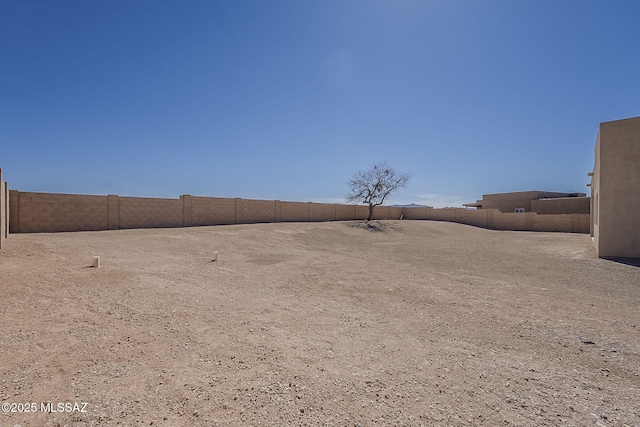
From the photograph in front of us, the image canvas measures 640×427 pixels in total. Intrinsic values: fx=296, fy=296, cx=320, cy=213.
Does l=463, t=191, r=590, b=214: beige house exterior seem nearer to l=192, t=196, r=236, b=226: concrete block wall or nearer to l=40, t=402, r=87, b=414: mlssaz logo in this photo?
l=192, t=196, r=236, b=226: concrete block wall

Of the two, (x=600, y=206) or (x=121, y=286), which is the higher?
(x=600, y=206)

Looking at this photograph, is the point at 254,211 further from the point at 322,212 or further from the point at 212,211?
the point at 322,212

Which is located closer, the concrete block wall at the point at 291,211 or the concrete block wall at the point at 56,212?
the concrete block wall at the point at 56,212

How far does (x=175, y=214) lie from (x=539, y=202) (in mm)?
38280

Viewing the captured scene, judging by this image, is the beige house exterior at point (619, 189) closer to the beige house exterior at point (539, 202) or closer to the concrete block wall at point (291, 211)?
the concrete block wall at point (291, 211)

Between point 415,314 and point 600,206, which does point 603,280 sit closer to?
point 600,206

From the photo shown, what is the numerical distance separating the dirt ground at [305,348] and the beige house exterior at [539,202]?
31.2 m

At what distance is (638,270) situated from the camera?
9266 millimetres

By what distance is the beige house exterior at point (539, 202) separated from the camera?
104 feet

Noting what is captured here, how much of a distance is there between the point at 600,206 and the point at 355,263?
10409 mm

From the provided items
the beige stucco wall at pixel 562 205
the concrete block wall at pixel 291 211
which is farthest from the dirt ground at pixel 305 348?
the beige stucco wall at pixel 562 205

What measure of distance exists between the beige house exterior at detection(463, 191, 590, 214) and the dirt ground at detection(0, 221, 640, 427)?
102 feet

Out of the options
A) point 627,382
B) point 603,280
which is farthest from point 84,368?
point 603,280

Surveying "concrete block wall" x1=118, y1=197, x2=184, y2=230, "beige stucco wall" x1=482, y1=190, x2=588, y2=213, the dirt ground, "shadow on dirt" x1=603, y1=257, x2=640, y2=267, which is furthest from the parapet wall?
"shadow on dirt" x1=603, y1=257, x2=640, y2=267
